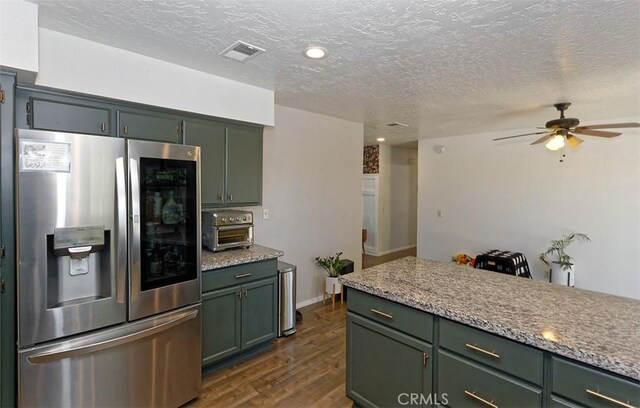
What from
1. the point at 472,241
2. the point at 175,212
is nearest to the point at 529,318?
the point at 175,212

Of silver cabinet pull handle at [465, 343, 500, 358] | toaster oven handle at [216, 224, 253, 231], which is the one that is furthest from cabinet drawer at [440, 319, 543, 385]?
toaster oven handle at [216, 224, 253, 231]

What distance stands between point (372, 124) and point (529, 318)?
12.1ft

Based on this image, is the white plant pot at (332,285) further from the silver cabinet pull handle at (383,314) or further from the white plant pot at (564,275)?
the white plant pot at (564,275)

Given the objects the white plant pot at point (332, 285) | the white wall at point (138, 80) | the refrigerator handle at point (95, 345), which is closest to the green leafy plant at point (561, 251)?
the white plant pot at point (332, 285)

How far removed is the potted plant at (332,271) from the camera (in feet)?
13.3

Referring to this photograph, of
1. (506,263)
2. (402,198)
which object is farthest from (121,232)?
(402,198)

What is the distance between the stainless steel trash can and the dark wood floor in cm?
10

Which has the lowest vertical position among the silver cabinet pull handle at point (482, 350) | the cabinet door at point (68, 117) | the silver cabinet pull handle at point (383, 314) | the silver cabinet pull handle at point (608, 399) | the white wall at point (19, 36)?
the silver cabinet pull handle at point (608, 399)

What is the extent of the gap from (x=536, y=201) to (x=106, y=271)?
17.2 feet

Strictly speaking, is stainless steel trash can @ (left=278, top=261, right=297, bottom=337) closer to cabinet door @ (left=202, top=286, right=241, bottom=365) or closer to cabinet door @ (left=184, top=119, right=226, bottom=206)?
cabinet door @ (left=202, top=286, right=241, bottom=365)

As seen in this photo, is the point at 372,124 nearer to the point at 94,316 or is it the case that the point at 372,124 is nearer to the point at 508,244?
the point at 508,244

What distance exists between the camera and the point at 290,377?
2.58 m

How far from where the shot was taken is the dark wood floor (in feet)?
7.50

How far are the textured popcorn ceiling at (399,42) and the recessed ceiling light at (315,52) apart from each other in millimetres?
52
